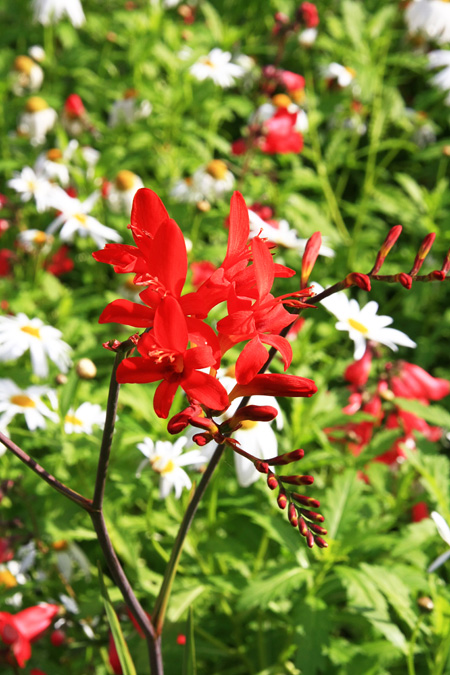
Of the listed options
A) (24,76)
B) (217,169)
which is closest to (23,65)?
(24,76)

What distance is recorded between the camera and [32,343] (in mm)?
1672

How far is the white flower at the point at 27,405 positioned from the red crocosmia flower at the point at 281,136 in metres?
1.44

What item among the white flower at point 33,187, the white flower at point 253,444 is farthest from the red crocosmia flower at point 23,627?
the white flower at point 33,187

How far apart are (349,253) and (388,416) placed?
89 centimetres

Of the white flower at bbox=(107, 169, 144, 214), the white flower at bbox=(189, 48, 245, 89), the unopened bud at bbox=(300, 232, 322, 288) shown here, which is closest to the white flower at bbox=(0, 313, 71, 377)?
the white flower at bbox=(107, 169, 144, 214)

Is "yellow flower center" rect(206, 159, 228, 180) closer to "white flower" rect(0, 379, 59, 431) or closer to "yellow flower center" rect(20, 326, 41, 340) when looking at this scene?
"yellow flower center" rect(20, 326, 41, 340)

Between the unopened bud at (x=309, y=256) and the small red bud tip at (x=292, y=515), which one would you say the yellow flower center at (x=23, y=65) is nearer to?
the unopened bud at (x=309, y=256)

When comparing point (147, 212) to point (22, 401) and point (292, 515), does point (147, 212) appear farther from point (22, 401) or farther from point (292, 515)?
point (22, 401)

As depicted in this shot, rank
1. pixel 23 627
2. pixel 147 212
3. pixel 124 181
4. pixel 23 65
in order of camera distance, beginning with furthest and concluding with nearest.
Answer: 1. pixel 23 65
2. pixel 124 181
3. pixel 23 627
4. pixel 147 212

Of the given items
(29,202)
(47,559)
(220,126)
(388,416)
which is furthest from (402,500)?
(220,126)

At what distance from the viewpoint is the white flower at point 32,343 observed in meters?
1.64

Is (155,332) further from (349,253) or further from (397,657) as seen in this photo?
(349,253)

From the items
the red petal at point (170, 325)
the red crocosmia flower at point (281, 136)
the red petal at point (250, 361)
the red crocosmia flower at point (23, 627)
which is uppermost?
the red petal at point (170, 325)

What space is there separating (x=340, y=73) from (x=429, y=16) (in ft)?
1.48
